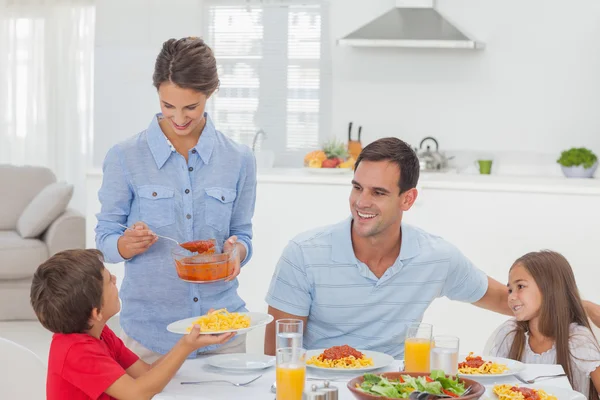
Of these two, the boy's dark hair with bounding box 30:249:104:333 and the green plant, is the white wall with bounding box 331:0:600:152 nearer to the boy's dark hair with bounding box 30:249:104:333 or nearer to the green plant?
the green plant

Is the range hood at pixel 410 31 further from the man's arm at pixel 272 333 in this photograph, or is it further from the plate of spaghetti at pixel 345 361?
the plate of spaghetti at pixel 345 361

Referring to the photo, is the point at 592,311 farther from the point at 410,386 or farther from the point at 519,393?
the point at 410,386

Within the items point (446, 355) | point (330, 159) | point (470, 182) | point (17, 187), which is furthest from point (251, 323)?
point (17, 187)

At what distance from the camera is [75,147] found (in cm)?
736

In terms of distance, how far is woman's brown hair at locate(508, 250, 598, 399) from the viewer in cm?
252

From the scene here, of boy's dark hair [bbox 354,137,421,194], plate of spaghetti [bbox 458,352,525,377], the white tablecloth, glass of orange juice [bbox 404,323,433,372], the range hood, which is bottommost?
the white tablecloth

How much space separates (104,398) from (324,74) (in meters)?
4.65

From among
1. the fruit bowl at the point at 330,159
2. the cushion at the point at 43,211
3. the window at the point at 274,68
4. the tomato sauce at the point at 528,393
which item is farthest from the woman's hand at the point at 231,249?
the window at the point at 274,68

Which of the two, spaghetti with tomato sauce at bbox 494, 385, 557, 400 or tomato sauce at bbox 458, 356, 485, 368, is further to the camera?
tomato sauce at bbox 458, 356, 485, 368

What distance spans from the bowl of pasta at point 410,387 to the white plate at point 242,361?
1.21ft

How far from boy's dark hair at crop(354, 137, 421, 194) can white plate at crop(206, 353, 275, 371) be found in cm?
61

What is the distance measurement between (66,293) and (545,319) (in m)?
1.35

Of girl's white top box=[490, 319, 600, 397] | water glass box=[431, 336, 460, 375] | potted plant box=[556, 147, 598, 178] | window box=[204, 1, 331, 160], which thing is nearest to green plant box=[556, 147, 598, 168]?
potted plant box=[556, 147, 598, 178]

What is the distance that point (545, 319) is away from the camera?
2.54 meters
